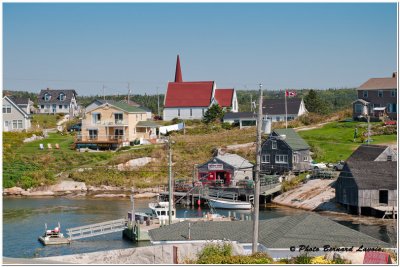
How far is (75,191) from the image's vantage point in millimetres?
50719

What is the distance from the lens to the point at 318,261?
730 inches

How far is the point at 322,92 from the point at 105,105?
190 ft

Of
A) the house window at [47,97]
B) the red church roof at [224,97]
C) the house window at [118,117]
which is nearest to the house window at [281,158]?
the house window at [118,117]

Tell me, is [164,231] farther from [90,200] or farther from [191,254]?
[90,200]

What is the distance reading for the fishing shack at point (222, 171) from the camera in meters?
49.2

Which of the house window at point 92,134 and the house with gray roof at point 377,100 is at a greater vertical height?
the house with gray roof at point 377,100

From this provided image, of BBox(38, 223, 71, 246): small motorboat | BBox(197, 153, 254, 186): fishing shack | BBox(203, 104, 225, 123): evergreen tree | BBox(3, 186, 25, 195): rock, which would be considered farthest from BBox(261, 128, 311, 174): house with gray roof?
BBox(203, 104, 225, 123): evergreen tree

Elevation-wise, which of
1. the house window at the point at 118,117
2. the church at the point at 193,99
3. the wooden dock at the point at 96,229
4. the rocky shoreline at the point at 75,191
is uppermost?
the church at the point at 193,99

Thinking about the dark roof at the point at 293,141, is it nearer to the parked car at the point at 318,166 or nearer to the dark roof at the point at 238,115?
the parked car at the point at 318,166

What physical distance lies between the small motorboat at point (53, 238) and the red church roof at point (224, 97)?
1772 inches

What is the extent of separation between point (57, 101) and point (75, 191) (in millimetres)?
35448

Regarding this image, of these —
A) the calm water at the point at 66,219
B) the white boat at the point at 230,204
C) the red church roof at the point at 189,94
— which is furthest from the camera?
the red church roof at the point at 189,94

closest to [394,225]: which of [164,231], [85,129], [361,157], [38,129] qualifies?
[361,157]

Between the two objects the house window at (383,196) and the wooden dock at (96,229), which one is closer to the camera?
the wooden dock at (96,229)
